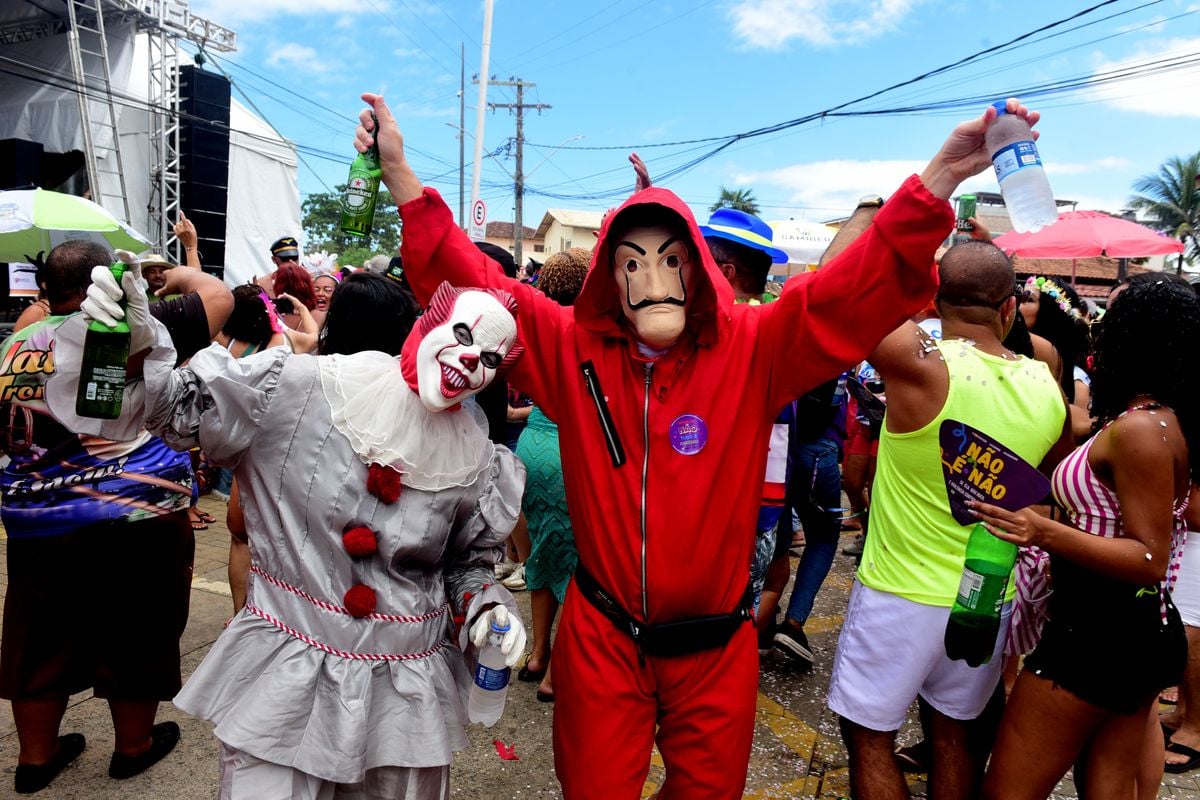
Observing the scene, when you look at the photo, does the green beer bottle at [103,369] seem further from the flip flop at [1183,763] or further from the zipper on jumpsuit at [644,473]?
the flip flop at [1183,763]

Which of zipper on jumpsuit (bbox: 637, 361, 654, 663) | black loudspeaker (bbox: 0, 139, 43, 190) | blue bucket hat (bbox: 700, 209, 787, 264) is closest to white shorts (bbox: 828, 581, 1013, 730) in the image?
zipper on jumpsuit (bbox: 637, 361, 654, 663)

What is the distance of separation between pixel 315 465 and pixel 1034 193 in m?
1.77

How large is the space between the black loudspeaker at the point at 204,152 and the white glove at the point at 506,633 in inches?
595

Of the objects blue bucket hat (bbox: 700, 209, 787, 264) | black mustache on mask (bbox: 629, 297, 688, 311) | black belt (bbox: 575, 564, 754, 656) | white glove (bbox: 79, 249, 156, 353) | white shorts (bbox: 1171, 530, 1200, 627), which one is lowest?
white shorts (bbox: 1171, 530, 1200, 627)

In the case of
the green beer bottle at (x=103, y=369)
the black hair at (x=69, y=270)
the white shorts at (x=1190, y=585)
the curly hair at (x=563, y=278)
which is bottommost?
the white shorts at (x=1190, y=585)

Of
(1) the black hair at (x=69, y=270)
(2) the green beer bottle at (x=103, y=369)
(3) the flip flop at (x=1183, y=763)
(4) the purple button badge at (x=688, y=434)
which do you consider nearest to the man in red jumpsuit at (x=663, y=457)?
(4) the purple button badge at (x=688, y=434)

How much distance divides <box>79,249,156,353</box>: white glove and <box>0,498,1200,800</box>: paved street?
163 centimetres

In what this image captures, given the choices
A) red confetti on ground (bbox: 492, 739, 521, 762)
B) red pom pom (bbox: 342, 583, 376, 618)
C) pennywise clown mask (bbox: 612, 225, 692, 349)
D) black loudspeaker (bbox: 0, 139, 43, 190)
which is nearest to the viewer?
red pom pom (bbox: 342, 583, 376, 618)

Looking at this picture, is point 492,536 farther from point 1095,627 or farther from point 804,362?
point 1095,627

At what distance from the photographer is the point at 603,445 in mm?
2027

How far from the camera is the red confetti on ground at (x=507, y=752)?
3092 millimetres

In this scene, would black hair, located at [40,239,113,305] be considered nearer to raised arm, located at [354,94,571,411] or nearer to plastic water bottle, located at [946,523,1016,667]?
raised arm, located at [354,94,571,411]

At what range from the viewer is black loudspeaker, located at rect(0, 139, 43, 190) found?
43.6 ft

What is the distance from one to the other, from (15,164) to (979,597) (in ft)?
53.7
